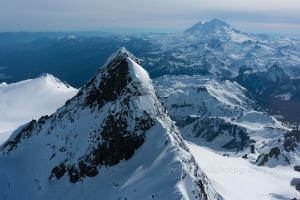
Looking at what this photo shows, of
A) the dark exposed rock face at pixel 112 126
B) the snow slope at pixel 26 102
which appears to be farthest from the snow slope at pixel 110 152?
the snow slope at pixel 26 102

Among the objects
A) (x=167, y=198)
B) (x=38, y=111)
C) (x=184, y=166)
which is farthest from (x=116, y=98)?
(x=38, y=111)

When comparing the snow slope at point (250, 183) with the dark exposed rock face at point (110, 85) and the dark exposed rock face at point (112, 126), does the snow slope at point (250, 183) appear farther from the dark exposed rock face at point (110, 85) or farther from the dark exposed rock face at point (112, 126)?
the dark exposed rock face at point (110, 85)

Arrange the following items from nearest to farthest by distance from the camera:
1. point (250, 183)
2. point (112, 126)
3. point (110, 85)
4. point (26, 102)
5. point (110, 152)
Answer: point (110, 152)
point (112, 126)
point (110, 85)
point (250, 183)
point (26, 102)

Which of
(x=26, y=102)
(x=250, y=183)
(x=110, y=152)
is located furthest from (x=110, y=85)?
(x=26, y=102)

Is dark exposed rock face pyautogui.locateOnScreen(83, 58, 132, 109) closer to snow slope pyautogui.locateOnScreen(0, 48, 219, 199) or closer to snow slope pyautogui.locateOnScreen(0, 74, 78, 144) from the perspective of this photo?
snow slope pyautogui.locateOnScreen(0, 48, 219, 199)

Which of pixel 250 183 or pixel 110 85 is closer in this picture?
pixel 110 85

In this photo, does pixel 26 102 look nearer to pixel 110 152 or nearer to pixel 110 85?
pixel 110 85

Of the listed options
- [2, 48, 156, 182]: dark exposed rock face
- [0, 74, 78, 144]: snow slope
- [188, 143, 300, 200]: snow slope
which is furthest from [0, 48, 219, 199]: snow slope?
[0, 74, 78, 144]: snow slope
